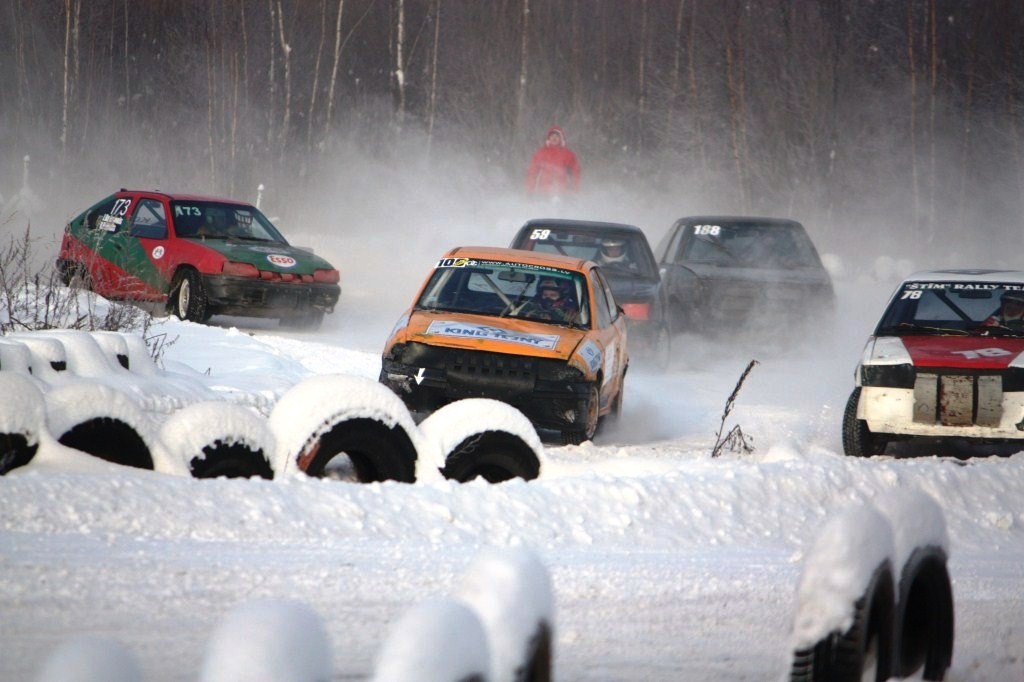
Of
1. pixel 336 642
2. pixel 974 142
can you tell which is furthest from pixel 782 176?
pixel 336 642

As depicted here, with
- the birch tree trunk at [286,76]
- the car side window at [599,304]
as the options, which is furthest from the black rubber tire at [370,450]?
the birch tree trunk at [286,76]

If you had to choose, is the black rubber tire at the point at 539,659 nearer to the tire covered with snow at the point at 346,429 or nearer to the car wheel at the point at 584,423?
the tire covered with snow at the point at 346,429

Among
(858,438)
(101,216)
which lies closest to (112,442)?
(858,438)

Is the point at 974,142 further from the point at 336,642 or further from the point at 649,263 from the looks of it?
the point at 336,642

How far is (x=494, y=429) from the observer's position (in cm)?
621

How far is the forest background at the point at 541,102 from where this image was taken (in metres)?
29.1

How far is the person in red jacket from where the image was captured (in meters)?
22.4

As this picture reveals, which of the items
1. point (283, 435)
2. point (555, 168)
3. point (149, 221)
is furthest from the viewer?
point (555, 168)

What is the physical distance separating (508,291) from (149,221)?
656cm

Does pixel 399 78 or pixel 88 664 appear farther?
pixel 399 78

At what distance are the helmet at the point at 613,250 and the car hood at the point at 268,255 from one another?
308 cm

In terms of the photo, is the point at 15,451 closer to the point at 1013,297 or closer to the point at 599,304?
the point at 599,304

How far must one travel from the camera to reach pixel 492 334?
868 centimetres

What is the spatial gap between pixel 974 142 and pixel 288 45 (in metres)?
15.3
